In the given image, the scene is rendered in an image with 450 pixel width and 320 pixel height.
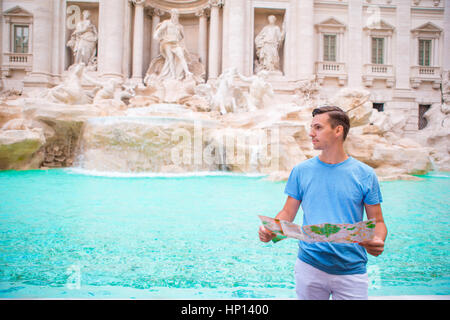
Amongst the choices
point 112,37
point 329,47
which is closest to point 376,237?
point 112,37

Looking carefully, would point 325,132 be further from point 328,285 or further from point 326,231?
point 328,285

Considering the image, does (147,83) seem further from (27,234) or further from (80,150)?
(27,234)

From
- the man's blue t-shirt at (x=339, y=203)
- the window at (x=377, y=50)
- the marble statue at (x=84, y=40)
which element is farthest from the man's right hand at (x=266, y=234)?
the window at (x=377, y=50)

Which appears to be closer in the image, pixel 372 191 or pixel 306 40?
pixel 372 191

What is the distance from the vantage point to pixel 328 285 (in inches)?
43.8

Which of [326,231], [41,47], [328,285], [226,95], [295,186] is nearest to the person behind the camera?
[326,231]

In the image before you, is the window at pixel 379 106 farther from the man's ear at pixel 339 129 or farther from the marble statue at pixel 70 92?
the man's ear at pixel 339 129

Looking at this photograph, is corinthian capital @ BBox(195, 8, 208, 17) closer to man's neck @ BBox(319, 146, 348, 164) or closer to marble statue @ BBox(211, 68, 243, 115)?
marble statue @ BBox(211, 68, 243, 115)

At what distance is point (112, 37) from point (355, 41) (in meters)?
11.8

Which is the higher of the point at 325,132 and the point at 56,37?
the point at 56,37

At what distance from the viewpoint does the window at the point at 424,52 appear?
16.1 metres

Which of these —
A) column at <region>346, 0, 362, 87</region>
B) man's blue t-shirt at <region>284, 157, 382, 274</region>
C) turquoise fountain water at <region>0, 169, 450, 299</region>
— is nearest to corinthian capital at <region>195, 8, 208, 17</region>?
column at <region>346, 0, 362, 87</region>

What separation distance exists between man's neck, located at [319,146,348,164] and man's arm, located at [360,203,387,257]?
0.64 feet

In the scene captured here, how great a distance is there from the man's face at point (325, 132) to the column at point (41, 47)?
52.0 ft
